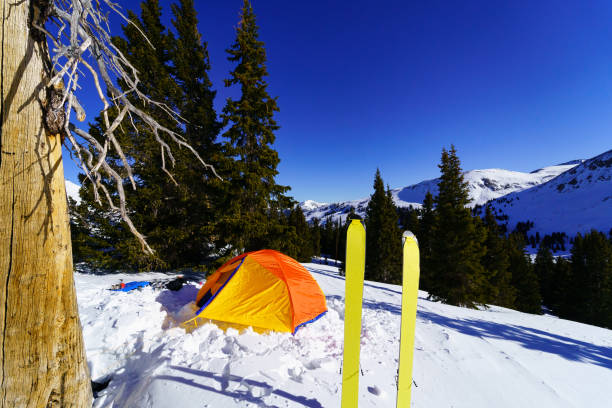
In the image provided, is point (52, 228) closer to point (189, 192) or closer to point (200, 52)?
point (189, 192)

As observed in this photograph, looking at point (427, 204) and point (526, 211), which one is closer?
point (427, 204)

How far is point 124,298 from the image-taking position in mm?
4977

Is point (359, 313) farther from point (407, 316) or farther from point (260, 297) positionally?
point (260, 297)

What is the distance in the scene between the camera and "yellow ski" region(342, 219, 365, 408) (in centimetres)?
258

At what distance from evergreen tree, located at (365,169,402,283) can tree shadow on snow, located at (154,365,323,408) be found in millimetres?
19280

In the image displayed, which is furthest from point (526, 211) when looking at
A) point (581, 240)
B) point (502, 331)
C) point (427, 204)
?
point (502, 331)

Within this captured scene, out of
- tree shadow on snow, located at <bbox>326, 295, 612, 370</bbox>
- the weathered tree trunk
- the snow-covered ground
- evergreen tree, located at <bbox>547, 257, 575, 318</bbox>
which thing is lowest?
evergreen tree, located at <bbox>547, 257, 575, 318</bbox>

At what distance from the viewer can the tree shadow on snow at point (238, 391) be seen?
2.56 meters

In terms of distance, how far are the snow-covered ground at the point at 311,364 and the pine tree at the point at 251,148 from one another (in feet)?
12.7

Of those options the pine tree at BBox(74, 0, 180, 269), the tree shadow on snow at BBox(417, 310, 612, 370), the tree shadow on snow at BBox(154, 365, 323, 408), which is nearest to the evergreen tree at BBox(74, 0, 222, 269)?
the pine tree at BBox(74, 0, 180, 269)

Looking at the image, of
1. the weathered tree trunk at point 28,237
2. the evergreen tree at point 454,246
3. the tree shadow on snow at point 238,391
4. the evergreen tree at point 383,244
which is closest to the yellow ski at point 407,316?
the tree shadow on snow at point 238,391

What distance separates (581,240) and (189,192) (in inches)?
1683

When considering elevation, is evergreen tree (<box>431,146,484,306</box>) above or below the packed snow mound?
below

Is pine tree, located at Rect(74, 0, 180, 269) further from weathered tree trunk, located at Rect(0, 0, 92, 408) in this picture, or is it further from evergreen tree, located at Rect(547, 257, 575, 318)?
evergreen tree, located at Rect(547, 257, 575, 318)
